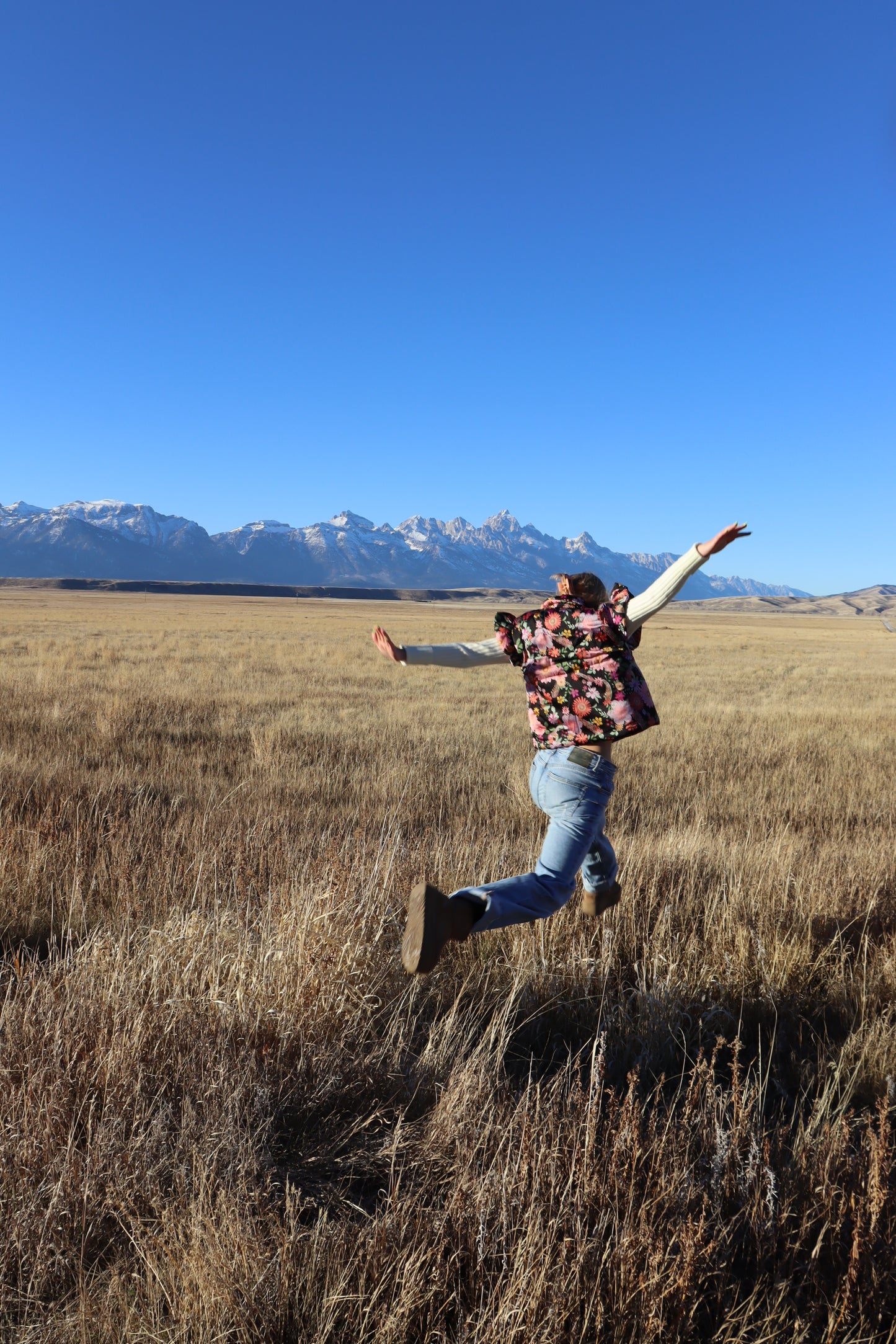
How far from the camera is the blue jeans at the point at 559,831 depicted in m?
2.76

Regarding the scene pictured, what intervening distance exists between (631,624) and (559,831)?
87 centimetres

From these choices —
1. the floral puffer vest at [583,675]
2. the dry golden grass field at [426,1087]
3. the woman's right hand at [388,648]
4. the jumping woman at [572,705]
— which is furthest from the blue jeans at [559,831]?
the woman's right hand at [388,648]

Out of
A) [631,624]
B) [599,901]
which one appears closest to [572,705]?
[631,624]

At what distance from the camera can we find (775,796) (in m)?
7.55

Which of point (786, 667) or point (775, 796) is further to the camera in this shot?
point (786, 667)

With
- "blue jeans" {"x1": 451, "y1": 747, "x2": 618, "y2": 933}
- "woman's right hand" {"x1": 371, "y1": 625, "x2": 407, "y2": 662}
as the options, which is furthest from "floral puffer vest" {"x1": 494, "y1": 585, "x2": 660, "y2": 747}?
"woman's right hand" {"x1": 371, "y1": 625, "x2": 407, "y2": 662}

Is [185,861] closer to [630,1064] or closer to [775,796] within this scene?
[630,1064]

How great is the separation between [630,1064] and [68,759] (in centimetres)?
634

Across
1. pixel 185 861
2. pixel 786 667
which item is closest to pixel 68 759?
pixel 185 861

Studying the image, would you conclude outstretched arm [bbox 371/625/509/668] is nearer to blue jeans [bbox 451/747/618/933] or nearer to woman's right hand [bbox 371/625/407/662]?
woman's right hand [bbox 371/625/407/662]

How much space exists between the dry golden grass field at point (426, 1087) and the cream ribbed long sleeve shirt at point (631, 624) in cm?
105

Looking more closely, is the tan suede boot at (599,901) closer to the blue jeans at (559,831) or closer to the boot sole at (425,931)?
the blue jeans at (559,831)

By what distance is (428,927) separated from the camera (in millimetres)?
2408

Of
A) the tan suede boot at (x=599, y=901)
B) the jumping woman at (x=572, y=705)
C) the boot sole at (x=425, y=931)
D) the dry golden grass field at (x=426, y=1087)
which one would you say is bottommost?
the dry golden grass field at (x=426, y=1087)
